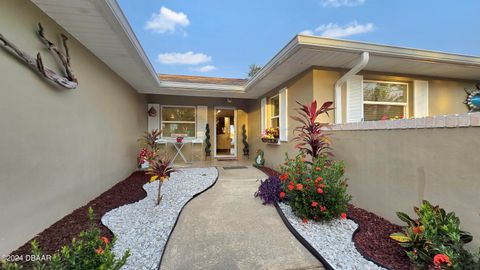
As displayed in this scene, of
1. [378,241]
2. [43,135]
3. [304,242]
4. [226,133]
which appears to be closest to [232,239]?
[304,242]

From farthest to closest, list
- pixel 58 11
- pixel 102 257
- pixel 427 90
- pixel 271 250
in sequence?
pixel 427 90, pixel 58 11, pixel 271 250, pixel 102 257

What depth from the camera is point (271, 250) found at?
2102 mm

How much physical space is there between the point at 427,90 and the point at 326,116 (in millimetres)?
2674

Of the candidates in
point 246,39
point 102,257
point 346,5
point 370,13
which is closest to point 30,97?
Result: point 102,257

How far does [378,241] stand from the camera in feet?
7.32

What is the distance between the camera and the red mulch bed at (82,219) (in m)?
2.08

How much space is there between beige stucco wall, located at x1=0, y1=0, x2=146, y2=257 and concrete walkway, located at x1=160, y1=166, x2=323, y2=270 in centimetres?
151

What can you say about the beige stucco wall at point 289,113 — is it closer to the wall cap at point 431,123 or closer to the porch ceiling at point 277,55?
the porch ceiling at point 277,55

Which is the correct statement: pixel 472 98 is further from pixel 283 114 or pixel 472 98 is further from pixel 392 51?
pixel 283 114

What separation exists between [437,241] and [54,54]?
14.9ft

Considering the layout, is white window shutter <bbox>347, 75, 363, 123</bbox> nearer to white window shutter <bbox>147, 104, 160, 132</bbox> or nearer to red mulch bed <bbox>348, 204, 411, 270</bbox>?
red mulch bed <bbox>348, 204, 411, 270</bbox>

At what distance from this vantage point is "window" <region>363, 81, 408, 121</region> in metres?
4.44

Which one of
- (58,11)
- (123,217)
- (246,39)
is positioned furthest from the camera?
(246,39)

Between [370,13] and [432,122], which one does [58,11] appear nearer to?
[432,122]
